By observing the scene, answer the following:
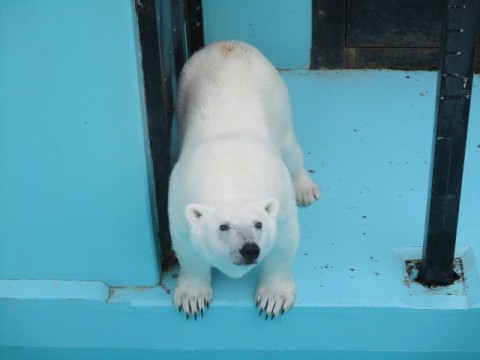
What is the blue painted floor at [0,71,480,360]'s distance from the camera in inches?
87.4

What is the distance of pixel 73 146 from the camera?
6.91 feet

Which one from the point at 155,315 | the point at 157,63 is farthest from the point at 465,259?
the point at 157,63

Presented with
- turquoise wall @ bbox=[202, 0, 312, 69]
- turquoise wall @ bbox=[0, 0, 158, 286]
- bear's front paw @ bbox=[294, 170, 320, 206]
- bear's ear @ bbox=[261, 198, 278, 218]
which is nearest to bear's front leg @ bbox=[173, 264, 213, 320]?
turquoise wall @ bbox=[0, 0, 158, 286]

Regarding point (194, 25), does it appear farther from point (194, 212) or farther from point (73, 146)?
point (194, 212)

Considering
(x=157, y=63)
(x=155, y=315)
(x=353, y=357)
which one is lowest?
(x=353, y=357)

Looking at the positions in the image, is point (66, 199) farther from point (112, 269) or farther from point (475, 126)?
point (475, 126)

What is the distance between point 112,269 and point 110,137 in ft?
1.60

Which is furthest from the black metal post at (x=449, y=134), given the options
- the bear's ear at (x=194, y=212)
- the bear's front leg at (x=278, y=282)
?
the bear's ear at (x=194, y=212)

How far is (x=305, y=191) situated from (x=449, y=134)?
783 mm

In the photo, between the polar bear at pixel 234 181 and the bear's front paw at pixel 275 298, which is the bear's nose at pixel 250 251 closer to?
the polar bear at pixel 234 181

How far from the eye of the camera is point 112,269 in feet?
7.64

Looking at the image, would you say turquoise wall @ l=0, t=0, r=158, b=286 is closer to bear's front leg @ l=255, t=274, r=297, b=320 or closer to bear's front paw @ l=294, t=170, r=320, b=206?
bear's front leg @ l=255, t=274, r=297, b=320

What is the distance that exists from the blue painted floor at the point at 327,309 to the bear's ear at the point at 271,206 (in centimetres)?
44

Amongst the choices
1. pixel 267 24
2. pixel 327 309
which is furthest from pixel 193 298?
pixel 267 24
